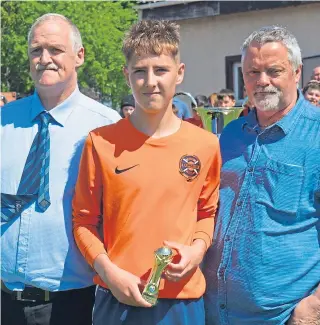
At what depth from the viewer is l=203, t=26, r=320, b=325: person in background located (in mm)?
3279

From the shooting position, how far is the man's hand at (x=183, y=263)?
2992 mm

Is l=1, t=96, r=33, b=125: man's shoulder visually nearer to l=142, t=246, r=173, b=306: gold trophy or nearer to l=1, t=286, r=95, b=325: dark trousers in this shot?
l=1, t=286, r=95, b=325: dark trousers

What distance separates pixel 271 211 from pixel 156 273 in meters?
0.71

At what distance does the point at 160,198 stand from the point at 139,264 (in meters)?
0.31

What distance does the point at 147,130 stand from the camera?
10.7 ft

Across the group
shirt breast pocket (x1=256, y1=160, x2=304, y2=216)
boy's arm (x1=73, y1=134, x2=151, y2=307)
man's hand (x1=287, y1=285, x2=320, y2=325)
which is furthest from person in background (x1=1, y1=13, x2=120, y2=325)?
man's hand (x1=287, y1=285, x2=320, y2=325)

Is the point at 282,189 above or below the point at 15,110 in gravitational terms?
below

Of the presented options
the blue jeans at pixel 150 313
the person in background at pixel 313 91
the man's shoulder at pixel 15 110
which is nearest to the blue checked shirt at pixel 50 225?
the man's shoulder at pixel 15 110

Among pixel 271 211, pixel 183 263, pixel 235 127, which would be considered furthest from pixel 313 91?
pixel 183 263

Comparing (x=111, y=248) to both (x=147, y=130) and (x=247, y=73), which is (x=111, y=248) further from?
(x=247, y=73)

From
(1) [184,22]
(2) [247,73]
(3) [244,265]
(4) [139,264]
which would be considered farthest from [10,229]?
(1) [184,22]

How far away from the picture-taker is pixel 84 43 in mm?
18766

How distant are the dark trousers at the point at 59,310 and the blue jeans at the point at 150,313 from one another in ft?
1.68

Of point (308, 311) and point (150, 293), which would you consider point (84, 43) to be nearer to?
point (308, 311)
